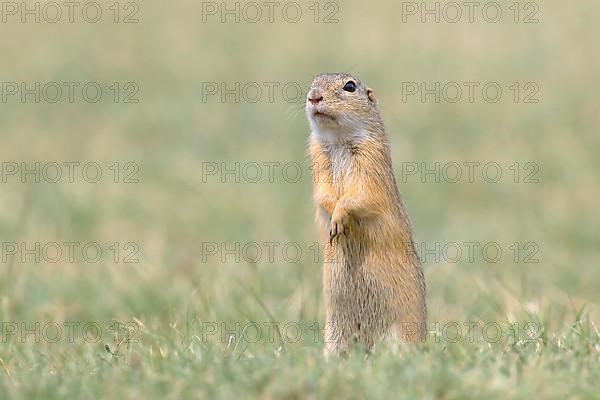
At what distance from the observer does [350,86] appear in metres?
6.18

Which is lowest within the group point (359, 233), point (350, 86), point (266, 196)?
point (266, 196)

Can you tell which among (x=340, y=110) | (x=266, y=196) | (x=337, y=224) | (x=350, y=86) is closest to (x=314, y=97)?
(x=340, y=110)

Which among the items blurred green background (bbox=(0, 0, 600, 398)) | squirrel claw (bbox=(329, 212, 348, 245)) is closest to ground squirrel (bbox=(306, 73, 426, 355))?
squirrel claw (bbox=(329, 212, 348, 245))

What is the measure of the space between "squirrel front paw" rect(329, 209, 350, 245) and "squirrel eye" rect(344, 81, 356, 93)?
0.83 m

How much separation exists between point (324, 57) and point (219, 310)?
354 inches

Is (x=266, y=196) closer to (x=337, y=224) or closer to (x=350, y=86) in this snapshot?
(x=350, y=86)

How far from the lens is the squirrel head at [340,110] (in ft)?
19.4

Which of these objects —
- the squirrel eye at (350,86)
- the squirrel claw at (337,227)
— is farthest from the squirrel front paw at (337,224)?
the squirrel eye at (350,86)

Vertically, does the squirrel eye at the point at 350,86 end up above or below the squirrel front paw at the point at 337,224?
above

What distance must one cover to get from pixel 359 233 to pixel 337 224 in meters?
0.19

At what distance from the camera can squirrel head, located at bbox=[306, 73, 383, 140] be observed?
19.4 feet

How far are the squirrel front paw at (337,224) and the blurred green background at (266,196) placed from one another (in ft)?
1.94

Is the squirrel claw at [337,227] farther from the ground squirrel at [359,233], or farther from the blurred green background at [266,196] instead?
the blurred green background at [266,196]

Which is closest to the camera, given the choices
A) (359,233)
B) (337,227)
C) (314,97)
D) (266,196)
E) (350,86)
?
(337,227)
